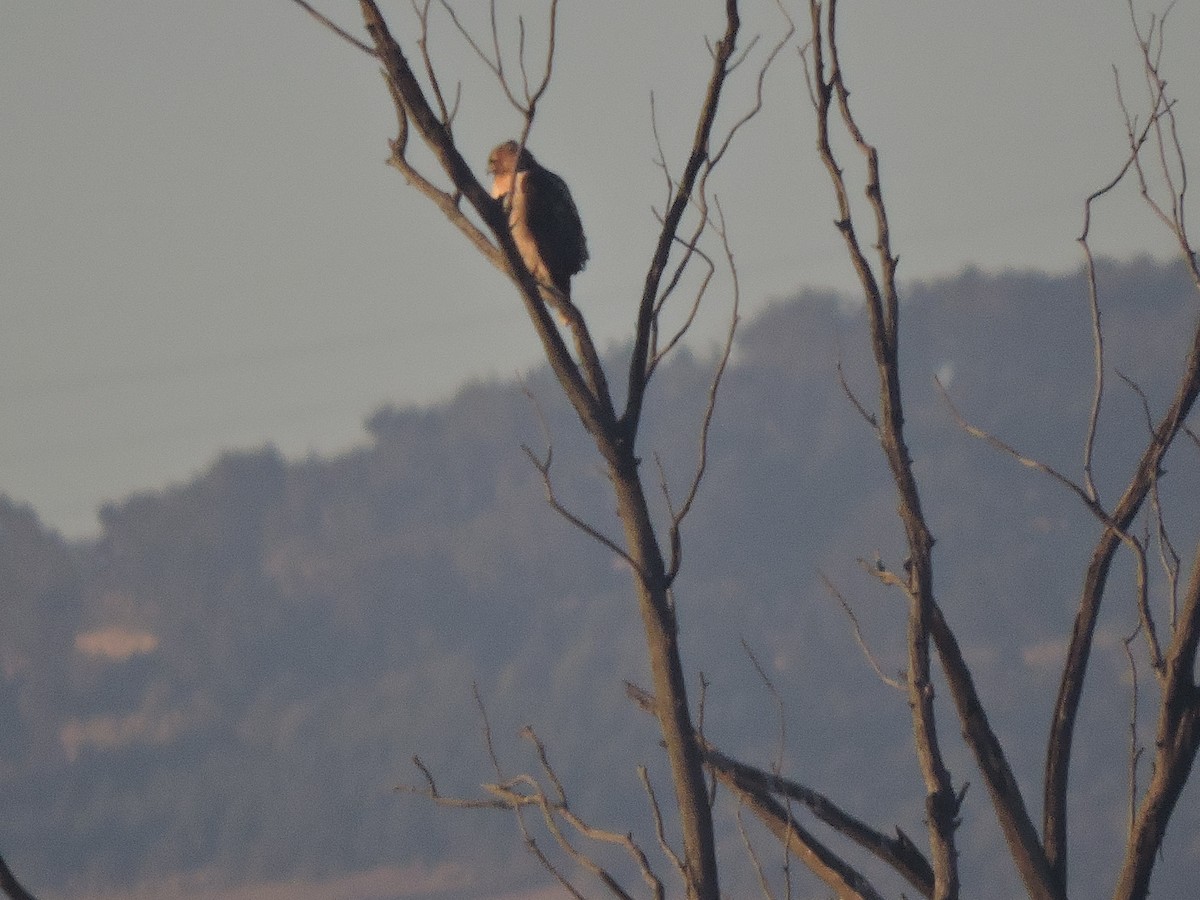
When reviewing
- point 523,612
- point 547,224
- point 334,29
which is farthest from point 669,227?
point 523,612

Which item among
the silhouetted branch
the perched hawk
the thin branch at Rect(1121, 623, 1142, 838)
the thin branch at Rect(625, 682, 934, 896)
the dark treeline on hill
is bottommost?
the silhouetted branch

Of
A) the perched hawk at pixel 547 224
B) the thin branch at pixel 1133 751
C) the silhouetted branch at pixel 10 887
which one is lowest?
the silhouetted branch at pixel 10 887

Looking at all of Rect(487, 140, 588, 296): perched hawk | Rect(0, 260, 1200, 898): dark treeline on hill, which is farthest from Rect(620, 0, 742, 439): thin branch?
Rect(0, 260, 1200, 898): dark treeline on hill

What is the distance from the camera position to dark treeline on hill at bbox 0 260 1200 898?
40.5 metres

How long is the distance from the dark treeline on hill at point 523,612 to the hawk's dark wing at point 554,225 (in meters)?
28.7

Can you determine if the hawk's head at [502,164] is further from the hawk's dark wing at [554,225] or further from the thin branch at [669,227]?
the thin branch at [669,227]

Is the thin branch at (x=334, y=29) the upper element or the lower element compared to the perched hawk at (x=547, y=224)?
lower

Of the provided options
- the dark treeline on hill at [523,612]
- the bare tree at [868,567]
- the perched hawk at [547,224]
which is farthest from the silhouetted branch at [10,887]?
the dark treeline on hill at [523,612]

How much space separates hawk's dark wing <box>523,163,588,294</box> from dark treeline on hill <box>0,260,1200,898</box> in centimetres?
2871

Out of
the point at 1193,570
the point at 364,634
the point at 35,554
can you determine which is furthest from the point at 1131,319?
the point at 1193,570

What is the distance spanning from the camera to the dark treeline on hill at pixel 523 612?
4053 cm

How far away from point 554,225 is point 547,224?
0.04 metres

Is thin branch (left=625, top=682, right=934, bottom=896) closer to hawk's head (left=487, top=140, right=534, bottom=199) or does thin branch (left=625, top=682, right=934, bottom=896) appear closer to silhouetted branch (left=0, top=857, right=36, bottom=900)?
silhouetted branch (left=0, top=857, right=36, bottom=900)

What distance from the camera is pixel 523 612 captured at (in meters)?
48.8
